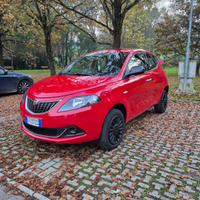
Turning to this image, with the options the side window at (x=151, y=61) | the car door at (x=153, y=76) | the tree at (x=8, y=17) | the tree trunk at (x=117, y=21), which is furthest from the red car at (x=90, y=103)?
the tree at (x=8, y=17)

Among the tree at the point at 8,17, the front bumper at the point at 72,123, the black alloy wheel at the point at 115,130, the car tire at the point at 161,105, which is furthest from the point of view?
the tree at the point at 8,17

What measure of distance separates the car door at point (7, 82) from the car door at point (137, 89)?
6457 mm

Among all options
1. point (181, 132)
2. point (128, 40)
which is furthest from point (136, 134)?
point (128, 40)

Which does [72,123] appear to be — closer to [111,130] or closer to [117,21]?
[111,130]

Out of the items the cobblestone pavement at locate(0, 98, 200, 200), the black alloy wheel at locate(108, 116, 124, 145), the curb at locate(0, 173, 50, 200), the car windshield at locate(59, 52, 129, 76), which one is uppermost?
the car windshield at locate(59, 52, 129, 76)

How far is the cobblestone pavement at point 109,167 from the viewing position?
7.48ft

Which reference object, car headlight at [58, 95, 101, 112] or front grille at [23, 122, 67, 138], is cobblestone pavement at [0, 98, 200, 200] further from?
car headlight at [58, 95, 101, 112]

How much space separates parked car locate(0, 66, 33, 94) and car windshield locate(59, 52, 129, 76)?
515cm

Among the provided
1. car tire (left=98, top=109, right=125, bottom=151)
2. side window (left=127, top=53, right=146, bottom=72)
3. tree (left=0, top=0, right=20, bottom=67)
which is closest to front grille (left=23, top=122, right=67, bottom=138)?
car tire (left=98, top=109, right=125, bottom=151)

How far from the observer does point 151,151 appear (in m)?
3.29

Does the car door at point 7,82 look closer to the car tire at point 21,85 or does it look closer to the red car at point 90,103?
the car tire at point 21,85

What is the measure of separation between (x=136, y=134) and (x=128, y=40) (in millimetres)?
27000

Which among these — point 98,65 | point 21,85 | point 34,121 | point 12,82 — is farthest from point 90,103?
point 21,85

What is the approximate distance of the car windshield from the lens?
3.61 m
